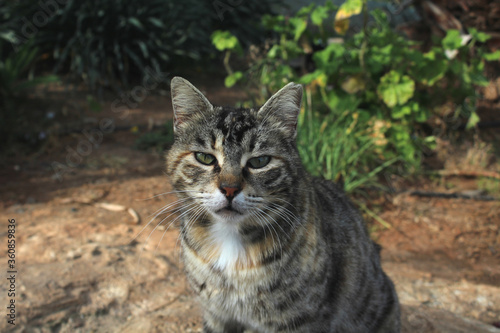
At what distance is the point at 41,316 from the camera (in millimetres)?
A: 2734

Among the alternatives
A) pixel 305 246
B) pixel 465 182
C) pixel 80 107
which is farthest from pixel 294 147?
pixel 80 107

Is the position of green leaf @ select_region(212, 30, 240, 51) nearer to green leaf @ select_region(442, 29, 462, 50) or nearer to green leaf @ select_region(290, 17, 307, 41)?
green leaf @ select_region(290, 17, 307, 41)

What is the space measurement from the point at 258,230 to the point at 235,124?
22.6 inches

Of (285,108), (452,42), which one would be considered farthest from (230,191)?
(452,42)

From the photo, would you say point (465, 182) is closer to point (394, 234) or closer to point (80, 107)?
point (394, 234)

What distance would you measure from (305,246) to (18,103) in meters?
5.87

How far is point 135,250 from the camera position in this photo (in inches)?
140

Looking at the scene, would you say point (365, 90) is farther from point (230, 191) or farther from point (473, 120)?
point (230, 191)

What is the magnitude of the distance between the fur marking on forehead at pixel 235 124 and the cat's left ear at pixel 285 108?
0.09 metres

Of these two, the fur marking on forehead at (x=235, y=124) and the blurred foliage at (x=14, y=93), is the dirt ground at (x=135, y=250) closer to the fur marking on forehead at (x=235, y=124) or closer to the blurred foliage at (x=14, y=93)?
the blurred foliage at (x=14, y=93)

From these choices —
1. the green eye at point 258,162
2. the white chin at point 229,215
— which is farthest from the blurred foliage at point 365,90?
the white chin at point 229,215

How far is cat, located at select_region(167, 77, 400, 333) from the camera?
85.4 inches

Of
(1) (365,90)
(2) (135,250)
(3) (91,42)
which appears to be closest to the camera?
(2) (135,250)

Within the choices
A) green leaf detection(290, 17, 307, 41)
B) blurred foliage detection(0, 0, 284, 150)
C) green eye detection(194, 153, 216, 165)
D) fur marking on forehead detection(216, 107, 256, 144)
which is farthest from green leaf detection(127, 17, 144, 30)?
green eye detection(194, 153, 216, 165)
